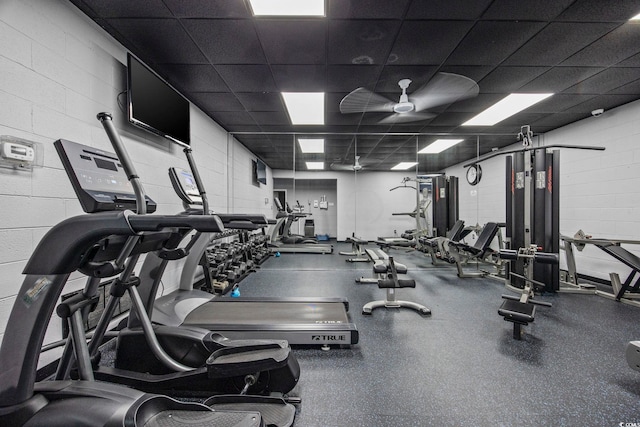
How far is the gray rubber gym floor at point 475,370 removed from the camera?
1.42 metres

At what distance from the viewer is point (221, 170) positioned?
4.80 meters

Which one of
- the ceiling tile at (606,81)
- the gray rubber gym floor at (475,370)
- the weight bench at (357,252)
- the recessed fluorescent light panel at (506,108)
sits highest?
the recessed fluorescent light panel at (506,108)

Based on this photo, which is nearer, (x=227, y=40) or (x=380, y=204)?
(x=227, y=40)

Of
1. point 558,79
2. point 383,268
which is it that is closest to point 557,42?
point 558,79

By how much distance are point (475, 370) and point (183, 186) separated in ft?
9.34

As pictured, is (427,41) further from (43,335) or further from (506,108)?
(43,335)

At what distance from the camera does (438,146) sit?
580 centimetres

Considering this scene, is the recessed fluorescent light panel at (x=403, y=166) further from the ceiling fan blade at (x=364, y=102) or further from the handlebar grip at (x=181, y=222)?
the handlebar grip at (x=181, y=222)

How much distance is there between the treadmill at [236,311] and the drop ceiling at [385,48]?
1241mm

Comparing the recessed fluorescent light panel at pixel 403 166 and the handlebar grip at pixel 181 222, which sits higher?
the recessed fluorescent light panel at pixel 403 166

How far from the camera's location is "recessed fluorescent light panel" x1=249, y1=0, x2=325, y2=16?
1.93m

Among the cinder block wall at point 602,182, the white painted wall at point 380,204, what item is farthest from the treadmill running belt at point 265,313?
the white painted wall at point 380,204

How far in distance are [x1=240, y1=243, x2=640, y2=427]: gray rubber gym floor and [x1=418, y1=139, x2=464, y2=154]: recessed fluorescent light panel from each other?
3.45m

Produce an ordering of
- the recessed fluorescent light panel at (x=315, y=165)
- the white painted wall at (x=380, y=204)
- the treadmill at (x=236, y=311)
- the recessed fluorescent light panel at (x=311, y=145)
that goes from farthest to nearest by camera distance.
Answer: the recessed fluorescent light panel at (x=315, y=165) < the white painted wall at (x=380, y=204) < the recessed fluorescent light panel at (x=311, y=145) < the treadmill at (x=236, y=311)
